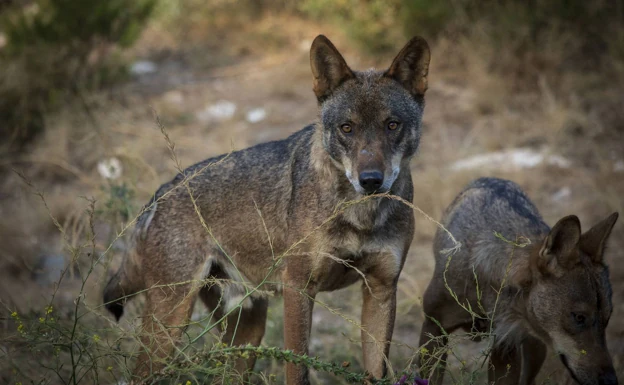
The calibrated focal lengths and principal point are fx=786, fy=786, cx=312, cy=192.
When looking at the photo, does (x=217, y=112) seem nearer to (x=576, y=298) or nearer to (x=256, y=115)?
(x=256, y=115)

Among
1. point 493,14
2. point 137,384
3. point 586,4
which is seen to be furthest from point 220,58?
point 137,384

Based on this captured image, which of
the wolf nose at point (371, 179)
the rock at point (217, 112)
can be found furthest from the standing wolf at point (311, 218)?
the rock at point (217, 112)

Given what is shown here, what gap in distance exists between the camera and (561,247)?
4746 millimetres

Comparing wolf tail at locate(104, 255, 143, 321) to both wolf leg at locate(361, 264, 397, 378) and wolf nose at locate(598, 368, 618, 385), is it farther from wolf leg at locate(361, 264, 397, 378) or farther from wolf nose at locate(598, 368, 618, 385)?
wolf nose at locate(598, 368, 618, 385)

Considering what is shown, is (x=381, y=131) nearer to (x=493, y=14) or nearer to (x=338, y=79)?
(x=338, y=79)

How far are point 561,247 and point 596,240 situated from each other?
0.22m

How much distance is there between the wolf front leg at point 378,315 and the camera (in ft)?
15.6

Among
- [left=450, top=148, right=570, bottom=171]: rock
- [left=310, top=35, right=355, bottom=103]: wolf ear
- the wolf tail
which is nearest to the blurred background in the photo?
A: [left=450, top=148, right=570, bottom=171]: rock

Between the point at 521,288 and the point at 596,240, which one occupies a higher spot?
the point at 596,240

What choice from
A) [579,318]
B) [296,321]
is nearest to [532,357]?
[579,318]

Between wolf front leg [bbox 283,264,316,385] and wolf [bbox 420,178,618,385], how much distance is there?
721 millimetres

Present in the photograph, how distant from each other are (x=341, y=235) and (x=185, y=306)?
1.09 meters

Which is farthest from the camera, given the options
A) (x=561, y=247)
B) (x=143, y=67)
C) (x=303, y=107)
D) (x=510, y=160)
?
(x=143, y=67)

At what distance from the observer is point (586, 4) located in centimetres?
1132
